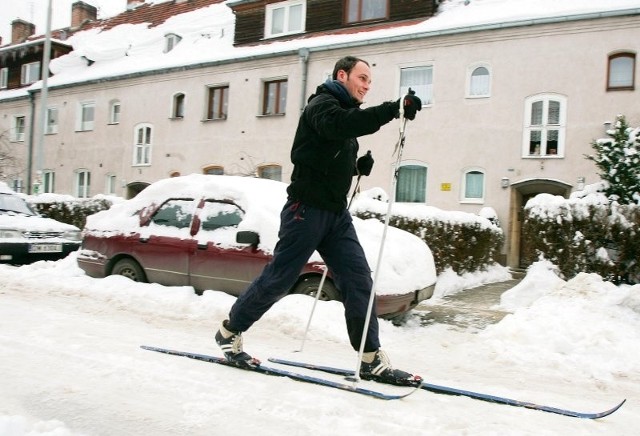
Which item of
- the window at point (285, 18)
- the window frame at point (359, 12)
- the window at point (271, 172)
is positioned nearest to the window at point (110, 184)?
the window at point (271, 172)

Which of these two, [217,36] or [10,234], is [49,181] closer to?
[217,36]

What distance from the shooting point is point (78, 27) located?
1180 inches

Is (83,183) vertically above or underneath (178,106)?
underneath

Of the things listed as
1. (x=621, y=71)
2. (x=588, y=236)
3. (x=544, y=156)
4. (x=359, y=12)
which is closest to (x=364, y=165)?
(x=588, y=236)

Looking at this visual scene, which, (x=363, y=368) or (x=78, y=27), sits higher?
(x=78, y=27)

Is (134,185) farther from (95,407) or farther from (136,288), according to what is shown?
(95,407)

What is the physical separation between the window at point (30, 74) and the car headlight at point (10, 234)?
21736mm

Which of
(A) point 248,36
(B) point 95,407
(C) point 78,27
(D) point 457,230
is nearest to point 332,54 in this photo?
(A) point 248,36

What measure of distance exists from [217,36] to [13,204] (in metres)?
13.6

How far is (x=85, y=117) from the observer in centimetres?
2420

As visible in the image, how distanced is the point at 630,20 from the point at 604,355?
11.6m

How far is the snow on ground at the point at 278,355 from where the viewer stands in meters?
2.61

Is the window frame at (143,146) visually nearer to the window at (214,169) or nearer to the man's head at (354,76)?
the window at (214,169)

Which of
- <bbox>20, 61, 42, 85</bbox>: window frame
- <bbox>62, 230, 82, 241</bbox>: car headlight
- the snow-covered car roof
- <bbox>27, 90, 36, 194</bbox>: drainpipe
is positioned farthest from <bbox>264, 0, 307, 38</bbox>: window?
<bbox>20, 61, 42, 85</bbox>: window frame
